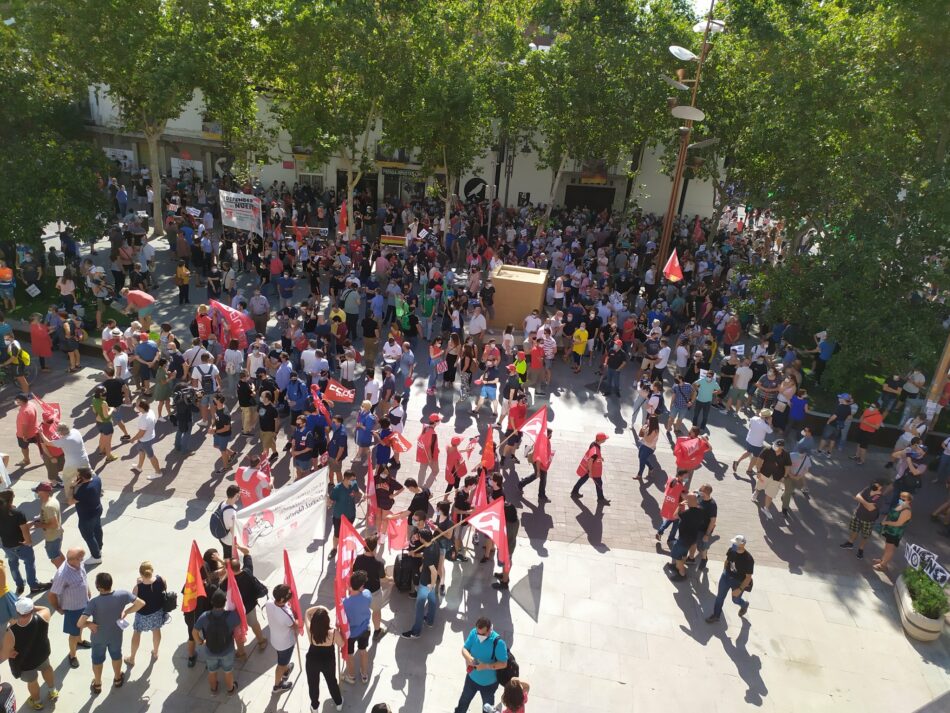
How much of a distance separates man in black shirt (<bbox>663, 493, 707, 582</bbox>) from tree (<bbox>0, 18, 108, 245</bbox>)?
688 inches

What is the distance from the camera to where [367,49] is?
923 inches

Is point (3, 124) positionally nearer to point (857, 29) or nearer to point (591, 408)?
point (591, 408)

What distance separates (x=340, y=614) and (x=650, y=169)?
1370 inches

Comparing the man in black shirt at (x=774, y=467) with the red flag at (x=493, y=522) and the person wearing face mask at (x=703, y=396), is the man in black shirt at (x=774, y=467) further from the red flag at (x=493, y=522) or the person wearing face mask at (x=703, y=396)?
the red flag at (x=493, y=522)

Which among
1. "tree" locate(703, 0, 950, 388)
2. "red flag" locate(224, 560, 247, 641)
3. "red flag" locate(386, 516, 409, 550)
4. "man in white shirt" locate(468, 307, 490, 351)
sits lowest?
"red flag" locate(386, 516, 409, 550)

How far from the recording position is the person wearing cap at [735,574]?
335 inches

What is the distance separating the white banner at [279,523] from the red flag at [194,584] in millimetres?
647

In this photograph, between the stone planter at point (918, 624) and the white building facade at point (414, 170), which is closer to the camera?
the stone planter at point (918, 624)

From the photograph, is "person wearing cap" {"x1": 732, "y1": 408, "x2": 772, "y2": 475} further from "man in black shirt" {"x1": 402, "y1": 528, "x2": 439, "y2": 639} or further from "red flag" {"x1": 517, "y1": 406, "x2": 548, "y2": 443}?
"man in black shirt" {"x1": 402, "y1": 528, "x2": 439, "y2": 639}

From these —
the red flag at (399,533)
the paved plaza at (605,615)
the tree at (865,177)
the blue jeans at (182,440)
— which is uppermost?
the tree at (865,177)

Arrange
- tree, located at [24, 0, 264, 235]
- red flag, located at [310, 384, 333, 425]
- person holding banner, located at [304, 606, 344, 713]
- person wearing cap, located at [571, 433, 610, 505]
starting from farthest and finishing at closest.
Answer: tree, located at [24, 0, 264, 235] < red flag, located at [310, 384, 333, 425] < person wearing cap, located at [571, 433, 610, 505] < person holding banner, located at [304, 606, 344, 713]

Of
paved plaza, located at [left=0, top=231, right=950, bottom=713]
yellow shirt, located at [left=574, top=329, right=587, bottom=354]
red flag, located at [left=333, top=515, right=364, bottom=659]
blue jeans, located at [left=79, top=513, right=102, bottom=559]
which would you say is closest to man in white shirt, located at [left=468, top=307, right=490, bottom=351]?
yellow shirt, located at [left=574, top=329, right=587, bottom=354]

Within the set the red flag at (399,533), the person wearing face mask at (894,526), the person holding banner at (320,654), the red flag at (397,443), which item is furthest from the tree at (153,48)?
the person wearing face mask at (894,526)

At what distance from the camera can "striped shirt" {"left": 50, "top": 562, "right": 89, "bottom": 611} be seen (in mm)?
7012
